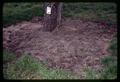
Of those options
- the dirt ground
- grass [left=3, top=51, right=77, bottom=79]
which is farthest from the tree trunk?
grass [left=3, top=51, right=77, bottom=79]

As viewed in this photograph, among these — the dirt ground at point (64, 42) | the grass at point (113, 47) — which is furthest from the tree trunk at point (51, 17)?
the grass at point (113, 47)

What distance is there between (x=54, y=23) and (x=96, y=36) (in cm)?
51

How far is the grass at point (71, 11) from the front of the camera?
411 cm

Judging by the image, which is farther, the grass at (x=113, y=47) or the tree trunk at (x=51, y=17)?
the tree trunk at (x=51, y=17)

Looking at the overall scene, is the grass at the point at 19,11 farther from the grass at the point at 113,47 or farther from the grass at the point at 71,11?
the grass at the point at 113,47

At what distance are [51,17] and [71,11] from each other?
0.25m

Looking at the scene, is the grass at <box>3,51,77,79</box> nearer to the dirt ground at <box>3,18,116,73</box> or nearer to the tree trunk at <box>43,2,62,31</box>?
the dirt ground at <box>3,18,116,73</box>

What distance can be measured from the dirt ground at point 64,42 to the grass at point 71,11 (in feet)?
0.22

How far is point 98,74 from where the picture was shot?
4.04m

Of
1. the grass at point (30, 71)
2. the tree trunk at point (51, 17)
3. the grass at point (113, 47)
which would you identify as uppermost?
the tree trunk at point (51, 17)

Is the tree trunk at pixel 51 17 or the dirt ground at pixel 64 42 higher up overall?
the tree trunk at pixel 51 17

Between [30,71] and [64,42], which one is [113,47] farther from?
[30,71]

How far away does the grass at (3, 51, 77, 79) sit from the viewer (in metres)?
4.04

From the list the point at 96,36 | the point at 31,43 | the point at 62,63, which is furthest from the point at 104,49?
the point at 31,43
